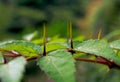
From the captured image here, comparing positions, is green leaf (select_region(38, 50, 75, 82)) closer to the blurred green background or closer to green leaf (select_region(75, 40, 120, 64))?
green leaf (select_region(75, 40, 120, 64))

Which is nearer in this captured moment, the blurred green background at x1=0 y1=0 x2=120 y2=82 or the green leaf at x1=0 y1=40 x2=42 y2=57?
the green leaf at x1=0 y1=40 x2=42 y2=57

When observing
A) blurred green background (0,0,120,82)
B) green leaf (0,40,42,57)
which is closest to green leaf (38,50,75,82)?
green leaf (0,40,42,57)

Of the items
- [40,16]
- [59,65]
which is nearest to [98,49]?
[59,65]

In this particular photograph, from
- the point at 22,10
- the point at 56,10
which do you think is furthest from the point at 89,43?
the point at 56,10

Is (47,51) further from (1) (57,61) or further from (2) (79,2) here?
(2) (79,2)

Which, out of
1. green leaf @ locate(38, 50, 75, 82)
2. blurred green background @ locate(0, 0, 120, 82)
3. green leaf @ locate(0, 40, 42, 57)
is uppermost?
green leaf @ locate(0, 40, 42, 57)

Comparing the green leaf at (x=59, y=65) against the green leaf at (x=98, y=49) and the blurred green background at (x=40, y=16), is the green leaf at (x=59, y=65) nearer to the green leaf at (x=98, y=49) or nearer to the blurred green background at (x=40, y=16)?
the green leaf at (x=98, y=49)
